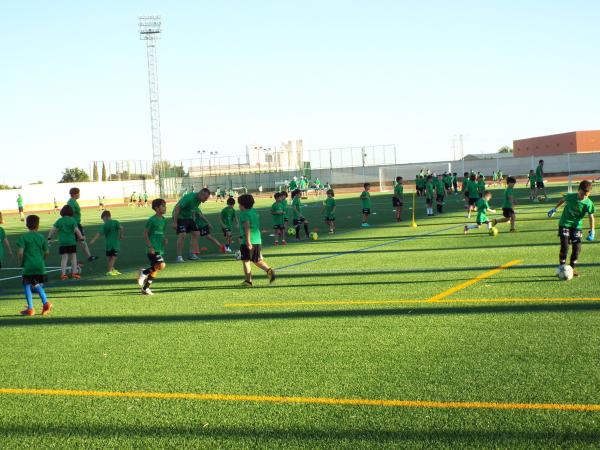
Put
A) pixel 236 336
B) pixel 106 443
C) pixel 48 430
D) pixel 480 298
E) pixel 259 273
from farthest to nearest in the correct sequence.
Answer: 1. pixel 259 273
2. pixel 480 298
3. pixel 236 336
4. pixel 48 430
5. pixel 106 443

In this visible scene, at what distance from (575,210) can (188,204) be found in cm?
948

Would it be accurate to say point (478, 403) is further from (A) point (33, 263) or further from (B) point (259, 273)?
(B) point (259, 273)

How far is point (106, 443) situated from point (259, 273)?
10.3 meters

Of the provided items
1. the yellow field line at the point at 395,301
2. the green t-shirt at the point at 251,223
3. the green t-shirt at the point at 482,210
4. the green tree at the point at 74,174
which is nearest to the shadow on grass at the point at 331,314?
the yellow field line at the point at 395,301

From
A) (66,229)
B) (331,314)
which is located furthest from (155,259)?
(66,229)

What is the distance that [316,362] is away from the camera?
25.0 feet

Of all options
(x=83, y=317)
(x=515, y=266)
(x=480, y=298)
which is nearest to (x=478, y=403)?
(x=480, y=298)

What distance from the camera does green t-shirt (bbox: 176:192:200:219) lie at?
18062 mm

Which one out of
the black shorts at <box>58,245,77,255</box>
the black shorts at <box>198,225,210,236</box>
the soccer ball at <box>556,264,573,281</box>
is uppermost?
the black shorts at <box>198,225,210,236</box>

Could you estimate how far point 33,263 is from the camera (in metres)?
11.2

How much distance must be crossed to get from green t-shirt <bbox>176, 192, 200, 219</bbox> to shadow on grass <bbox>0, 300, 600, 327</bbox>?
23.3 feet

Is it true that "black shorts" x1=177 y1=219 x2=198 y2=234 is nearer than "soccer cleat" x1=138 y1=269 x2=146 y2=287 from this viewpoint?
No

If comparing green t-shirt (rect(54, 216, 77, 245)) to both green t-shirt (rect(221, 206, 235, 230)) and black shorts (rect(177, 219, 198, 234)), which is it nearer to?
black shorts (rect(177, 219, 198, 234))

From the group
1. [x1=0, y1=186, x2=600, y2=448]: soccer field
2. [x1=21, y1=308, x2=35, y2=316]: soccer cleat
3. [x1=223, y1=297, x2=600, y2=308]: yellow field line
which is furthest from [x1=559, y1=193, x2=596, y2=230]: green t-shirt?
[x1=21, y1=308, x2=35, y2=316]: soccer cleat
